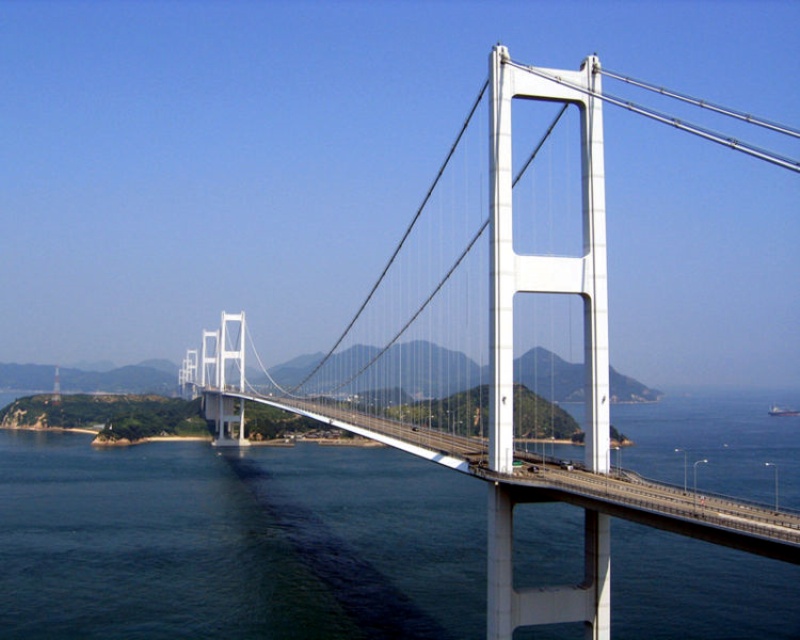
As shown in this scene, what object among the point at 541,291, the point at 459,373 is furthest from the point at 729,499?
the point at 459,373

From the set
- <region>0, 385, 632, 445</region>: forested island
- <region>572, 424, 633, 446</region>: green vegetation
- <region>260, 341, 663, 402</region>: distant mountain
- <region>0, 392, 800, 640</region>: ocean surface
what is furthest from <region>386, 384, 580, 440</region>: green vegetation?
<region>260, 341, 663, 402</region>: distant mountain

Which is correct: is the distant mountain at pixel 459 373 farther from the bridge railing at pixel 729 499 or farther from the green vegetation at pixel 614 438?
the bridge railing at pixel 729 499

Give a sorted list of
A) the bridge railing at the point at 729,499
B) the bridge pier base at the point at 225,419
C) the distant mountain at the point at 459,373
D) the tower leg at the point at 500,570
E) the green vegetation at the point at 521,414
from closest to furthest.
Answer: the bridge railing at the point at 729,499 → the tower leg at the point at 500,570 → the green vegetation at the point at 521,414 → the bridge pier base at the point at 225,419 → the distant mountain at the point at 459,373

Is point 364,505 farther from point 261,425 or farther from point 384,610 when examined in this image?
point 261,425

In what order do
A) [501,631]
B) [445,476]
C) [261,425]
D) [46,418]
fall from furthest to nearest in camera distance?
1. [46,418]
2. [261,425]
3. [445,476]
4. [501,631]

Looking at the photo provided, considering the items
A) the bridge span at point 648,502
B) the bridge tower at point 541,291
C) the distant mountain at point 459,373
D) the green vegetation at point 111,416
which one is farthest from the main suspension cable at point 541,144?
the distant mountain at point 459,373

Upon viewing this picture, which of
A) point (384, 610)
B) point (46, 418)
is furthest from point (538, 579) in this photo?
point (46, 418)
